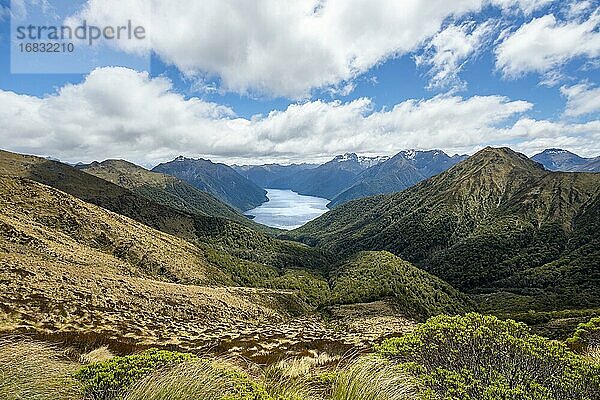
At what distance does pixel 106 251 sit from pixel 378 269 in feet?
449

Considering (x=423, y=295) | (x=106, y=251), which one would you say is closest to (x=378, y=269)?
(x=423, y=295)

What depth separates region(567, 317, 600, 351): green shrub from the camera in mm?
12055

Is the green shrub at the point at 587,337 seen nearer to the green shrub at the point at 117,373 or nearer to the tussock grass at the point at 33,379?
the green shrub at the point at 117,373

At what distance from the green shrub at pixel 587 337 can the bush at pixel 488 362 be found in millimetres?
4947

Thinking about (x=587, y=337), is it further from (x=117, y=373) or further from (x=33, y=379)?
(x=33, y=379)

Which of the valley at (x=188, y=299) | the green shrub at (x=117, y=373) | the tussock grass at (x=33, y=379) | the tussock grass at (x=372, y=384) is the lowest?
the valley at (x=188, y=299)

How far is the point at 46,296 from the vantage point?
37.2 meters

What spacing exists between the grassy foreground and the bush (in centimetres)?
2

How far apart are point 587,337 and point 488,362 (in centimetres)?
843

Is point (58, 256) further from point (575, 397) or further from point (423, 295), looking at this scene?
point (423, 295)

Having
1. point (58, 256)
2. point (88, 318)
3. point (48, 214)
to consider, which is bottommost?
point (88, 318)

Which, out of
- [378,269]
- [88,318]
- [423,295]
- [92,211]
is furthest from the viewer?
[378,269]

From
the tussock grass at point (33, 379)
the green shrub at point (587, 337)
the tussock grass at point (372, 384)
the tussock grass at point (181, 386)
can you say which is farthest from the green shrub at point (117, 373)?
the green shrub at point (587, 337)

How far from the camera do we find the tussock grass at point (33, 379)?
553 cm
